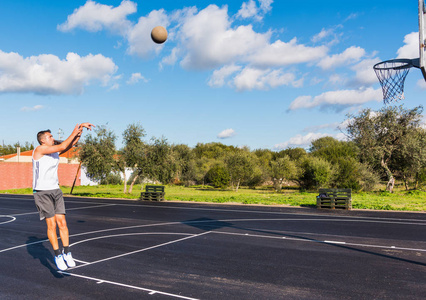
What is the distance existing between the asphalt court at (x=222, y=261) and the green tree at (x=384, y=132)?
20.0 meters

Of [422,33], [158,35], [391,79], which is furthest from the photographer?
[158,35]

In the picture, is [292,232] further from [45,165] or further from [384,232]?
[45,165]

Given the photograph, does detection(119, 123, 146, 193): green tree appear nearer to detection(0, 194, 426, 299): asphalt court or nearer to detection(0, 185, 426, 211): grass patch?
detection(0, 185, 426, 211): grass patch

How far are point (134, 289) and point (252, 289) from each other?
2.05 meters

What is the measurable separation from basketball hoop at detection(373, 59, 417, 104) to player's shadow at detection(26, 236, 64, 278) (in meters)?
10.1

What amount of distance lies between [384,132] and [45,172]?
33.1 metres

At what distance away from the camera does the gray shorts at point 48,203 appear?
5992 millimetres

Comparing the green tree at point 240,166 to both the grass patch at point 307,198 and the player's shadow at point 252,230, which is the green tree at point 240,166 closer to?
the grass patch at point 307,198

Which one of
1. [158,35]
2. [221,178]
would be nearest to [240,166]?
[221,178]

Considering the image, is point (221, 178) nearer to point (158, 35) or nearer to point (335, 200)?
point (335, 200)

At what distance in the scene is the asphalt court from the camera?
5863mm

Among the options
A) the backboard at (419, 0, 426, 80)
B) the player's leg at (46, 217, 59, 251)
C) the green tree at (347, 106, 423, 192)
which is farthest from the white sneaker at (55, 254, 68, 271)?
the green tree at (347, 106, 423, 192)

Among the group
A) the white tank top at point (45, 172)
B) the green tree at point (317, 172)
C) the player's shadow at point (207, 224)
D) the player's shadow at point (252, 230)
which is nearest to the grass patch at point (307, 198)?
the green tree at point (317, 172)

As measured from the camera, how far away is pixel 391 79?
35.9 feet
